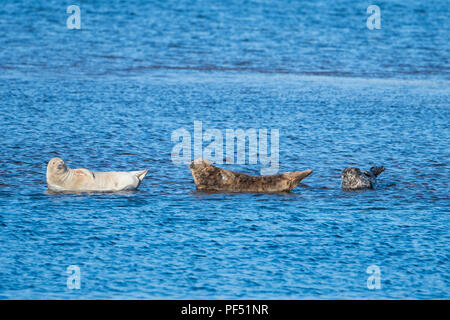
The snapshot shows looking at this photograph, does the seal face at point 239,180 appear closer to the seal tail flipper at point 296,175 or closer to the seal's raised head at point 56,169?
→ the seal tail flipper at point 296,175

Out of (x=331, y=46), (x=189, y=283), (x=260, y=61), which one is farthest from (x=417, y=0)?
(x=189, y=283)

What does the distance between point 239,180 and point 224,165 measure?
2573 mm

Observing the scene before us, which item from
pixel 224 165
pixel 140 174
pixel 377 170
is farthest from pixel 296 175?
pixel 224 165

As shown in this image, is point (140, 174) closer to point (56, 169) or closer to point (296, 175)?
point (56, 169)

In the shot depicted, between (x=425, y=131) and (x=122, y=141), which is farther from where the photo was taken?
(x=425, y=131)

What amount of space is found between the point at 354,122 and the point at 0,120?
30.9ft

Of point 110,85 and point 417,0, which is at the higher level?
point 417,0

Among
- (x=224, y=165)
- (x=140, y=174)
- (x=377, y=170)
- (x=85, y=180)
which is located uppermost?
(x=224, y=165)

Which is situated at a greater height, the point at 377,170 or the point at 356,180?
the point at 377,170

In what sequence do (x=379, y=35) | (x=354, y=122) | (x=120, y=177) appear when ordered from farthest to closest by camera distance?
(x=379, y=35), (x=354, y=122), (x=120, y=177)

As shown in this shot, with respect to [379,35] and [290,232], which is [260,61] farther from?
[290,232]

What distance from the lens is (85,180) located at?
13.7 meters
